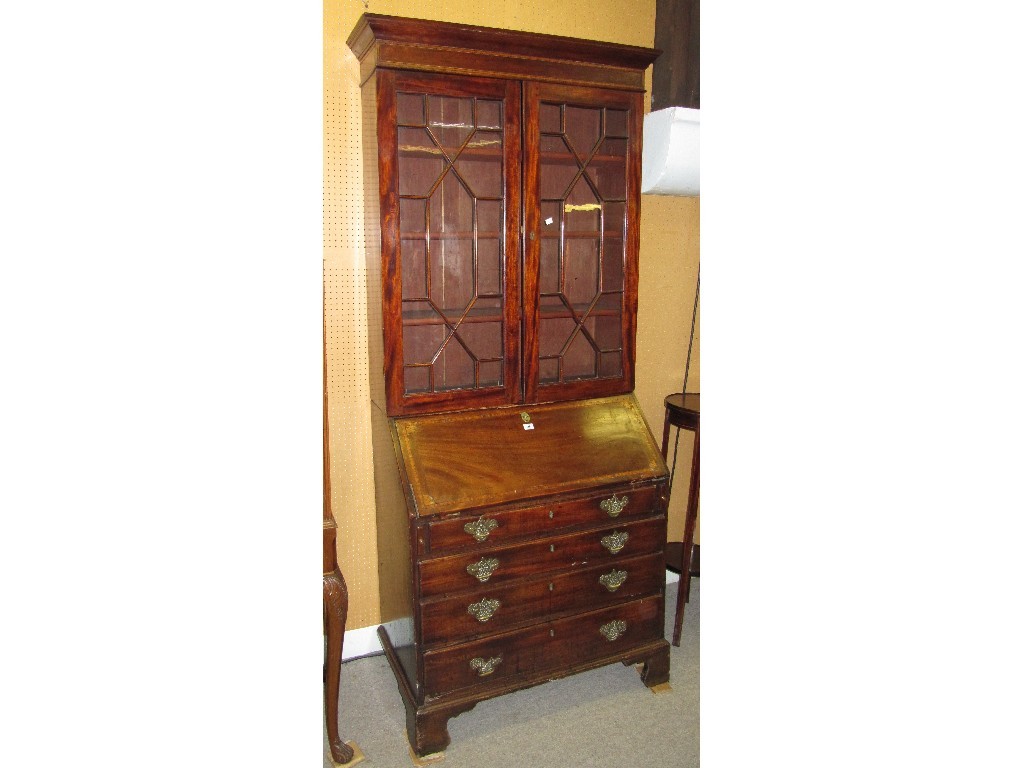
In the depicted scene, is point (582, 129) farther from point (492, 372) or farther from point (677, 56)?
point (492, 372)

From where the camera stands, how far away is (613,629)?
2236mm

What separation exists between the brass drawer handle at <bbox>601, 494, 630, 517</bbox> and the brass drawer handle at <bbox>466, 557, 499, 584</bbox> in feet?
1.27

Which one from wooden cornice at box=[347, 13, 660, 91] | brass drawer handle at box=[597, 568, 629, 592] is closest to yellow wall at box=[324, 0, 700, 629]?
wooden cornice at box=[347, 13, 660, 91]

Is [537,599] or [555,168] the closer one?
[537,599]

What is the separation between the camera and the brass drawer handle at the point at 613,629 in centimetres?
222

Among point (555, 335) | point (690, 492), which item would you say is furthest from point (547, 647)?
point (555, 335)

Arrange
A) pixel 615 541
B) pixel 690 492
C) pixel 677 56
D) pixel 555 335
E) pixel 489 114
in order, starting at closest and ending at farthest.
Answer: pixel 489 114
pixel 615 541
pixel 555 335
pixel 690 492
pixel 677 56

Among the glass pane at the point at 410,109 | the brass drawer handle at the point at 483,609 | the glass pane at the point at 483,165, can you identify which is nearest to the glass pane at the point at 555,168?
the glass pane at the point at 483,165

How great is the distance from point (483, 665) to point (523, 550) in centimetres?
36

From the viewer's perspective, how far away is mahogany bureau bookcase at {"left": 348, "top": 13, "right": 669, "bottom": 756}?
1987 mm

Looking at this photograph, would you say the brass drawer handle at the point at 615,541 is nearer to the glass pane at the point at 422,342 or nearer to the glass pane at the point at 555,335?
the glass pane at the point at 555,335
